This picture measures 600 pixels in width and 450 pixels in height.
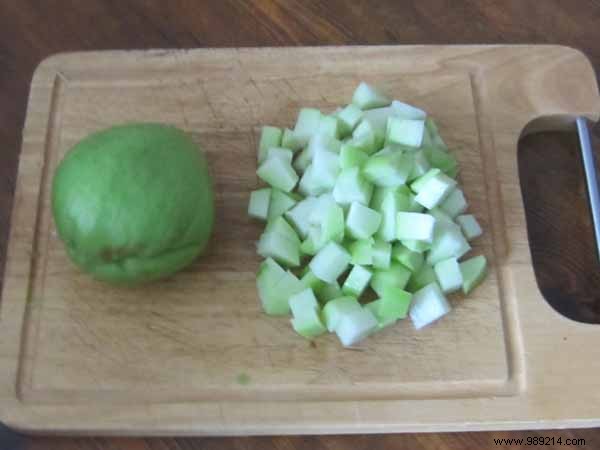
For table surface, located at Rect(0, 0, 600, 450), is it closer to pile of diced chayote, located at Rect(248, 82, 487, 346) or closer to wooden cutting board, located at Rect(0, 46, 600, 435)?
wooden cutting board, located at Rect(0, 46, 600, 435)

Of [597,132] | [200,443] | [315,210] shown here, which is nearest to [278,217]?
[315,210]

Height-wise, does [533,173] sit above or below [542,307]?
above

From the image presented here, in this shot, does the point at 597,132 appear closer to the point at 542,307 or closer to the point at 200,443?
the point at 542,307

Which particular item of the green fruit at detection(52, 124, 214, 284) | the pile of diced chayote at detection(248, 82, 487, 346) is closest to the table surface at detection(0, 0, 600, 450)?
the pile of diced chayote at detection(248, 82, 487, 346)

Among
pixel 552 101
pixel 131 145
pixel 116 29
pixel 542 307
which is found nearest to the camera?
pixel 131 145

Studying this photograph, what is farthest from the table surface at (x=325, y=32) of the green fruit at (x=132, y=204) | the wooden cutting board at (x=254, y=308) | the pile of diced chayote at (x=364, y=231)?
the green fruit at (x=132, y=204)

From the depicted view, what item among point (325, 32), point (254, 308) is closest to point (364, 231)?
point (254, 308)
